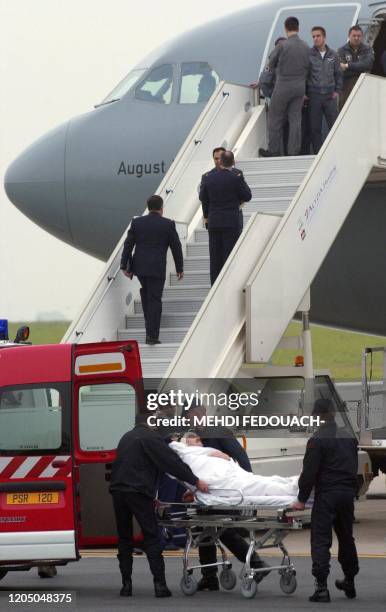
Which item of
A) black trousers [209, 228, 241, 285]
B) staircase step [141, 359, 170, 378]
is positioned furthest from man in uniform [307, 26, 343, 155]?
staircase step [141, 359, 170, 378]

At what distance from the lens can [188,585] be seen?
42.8 feet

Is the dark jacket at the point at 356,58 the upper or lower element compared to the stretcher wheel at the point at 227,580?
upper

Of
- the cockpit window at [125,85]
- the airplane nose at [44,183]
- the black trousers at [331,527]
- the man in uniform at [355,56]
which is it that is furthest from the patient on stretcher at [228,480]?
the cockpit window at [125,85]

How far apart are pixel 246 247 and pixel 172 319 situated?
1240 mm

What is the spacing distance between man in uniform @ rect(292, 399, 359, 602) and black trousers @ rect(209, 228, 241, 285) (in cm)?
429

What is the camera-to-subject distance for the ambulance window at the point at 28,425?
13.6 meters

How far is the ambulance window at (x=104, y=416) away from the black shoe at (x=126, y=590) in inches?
51.1

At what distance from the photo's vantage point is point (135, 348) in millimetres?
13617

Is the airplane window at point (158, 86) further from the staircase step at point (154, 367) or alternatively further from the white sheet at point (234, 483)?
the white sheet at point (234, 483)

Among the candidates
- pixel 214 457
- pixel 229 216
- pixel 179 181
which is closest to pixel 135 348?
pixel 214 457

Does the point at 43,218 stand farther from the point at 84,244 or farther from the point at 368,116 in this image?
the point at 368,116

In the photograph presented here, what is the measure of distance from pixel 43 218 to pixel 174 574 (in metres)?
8.17

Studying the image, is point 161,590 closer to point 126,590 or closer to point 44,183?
point 126,590

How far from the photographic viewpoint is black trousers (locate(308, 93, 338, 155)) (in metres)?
18.1
